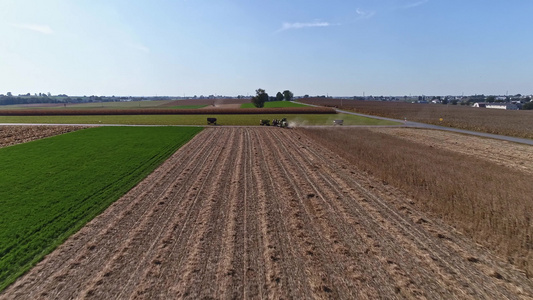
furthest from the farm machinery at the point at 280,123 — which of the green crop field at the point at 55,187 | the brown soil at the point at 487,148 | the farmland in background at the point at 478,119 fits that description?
the farmland in background at the point at 478,119

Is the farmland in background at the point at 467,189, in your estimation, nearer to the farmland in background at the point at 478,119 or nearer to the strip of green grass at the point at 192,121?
the farmland in background at the point at 478,119

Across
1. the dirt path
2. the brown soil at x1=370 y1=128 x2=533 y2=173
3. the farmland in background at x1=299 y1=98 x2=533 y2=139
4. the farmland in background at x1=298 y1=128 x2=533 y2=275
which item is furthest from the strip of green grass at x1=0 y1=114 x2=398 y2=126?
the dirt path

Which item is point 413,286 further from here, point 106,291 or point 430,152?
point 430,152

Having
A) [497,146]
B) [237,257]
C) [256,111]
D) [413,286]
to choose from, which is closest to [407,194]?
[413,286]

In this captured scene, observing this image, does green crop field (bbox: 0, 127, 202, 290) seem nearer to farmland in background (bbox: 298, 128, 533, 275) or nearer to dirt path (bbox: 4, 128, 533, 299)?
dirt path (bbox: 4, 128, 533, 299)

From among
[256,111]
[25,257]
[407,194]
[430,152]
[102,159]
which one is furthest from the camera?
[256,111]

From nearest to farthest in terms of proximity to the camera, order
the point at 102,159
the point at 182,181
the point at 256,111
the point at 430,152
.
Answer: the point at 182,181 < the point at 102,159 < the point at 430,152 < the point at 256,111
